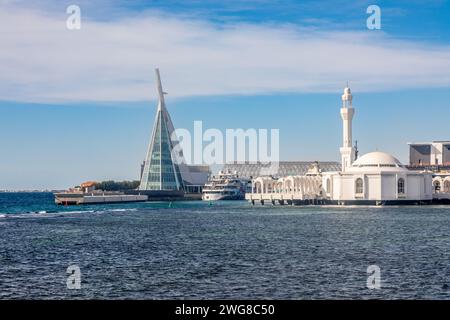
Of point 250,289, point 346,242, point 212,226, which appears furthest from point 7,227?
point 250,289

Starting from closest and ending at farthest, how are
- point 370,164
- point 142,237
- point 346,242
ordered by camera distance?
1. point 346,242
2. point 142,237
3. point 370,164

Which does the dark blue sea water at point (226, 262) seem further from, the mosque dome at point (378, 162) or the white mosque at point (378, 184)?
the mosque dome at point (378, 162)

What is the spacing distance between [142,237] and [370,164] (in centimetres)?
11390

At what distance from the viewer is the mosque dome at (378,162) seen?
599 ft

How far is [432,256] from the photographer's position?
Answer: 56.3m

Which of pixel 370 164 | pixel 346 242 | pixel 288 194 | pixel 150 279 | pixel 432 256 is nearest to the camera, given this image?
pixel 150 279

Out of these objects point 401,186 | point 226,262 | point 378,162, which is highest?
point 378,162

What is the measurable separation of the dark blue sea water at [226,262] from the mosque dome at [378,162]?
318 feet

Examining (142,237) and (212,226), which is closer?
(142,237)

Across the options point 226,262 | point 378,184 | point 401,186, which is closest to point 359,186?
point 378,184

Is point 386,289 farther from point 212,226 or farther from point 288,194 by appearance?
point 288,194

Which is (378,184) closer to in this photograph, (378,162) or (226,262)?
(378,162)

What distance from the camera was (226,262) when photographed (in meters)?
52.7

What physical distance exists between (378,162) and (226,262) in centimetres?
13412
